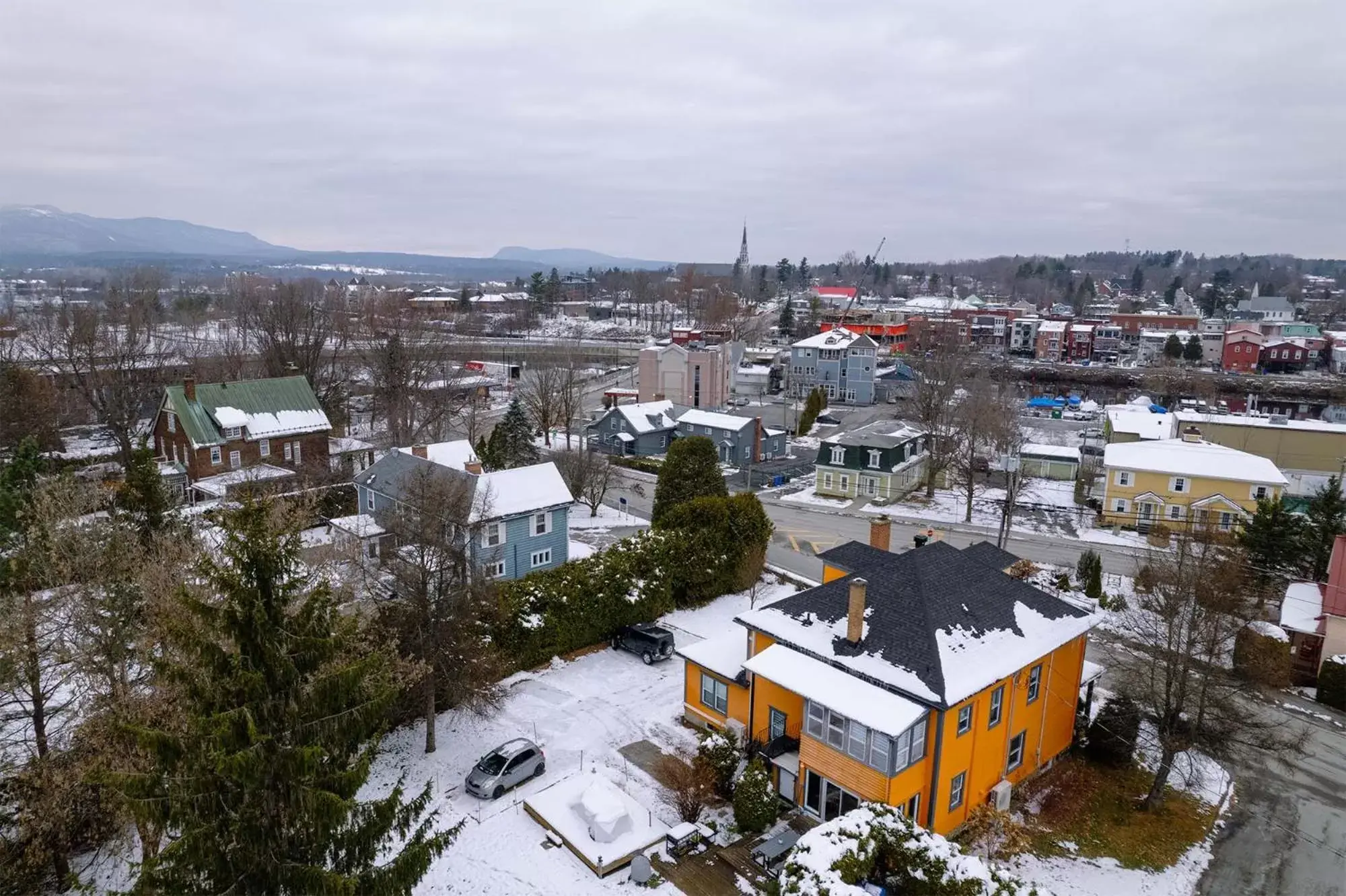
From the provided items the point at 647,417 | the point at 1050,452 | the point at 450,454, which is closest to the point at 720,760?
the point at 450,454

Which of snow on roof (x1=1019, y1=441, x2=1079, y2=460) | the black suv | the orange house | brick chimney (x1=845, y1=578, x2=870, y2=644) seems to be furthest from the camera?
snow on roof (x1=1019, y1=441, x2=1079, y2=460)

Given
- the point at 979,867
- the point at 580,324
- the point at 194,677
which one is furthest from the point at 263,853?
the point at 580,324

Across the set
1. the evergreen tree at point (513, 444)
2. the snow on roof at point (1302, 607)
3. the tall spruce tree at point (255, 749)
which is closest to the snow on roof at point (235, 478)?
the evergreen tree at point (513, 444)

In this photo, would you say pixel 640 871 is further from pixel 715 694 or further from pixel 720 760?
pixel 715 694

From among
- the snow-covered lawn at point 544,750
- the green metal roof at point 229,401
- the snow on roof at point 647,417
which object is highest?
the green metal roof at point 229,401

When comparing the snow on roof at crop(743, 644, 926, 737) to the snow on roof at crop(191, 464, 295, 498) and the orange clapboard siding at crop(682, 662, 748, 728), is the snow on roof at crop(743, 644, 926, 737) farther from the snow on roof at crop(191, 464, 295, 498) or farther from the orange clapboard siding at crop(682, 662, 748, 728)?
the snow on roof at crop(191, 464, 295, 498)

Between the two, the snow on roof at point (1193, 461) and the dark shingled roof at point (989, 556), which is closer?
the dark shingled roof at point (989, 556)

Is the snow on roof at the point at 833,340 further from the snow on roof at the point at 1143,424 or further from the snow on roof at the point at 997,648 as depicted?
the snow on roof at the point at 997,648

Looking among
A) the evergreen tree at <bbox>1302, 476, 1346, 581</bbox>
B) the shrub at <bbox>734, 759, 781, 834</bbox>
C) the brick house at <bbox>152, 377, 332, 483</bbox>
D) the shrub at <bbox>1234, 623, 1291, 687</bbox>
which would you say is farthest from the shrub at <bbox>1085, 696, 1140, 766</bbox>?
the brick house at <bbox>152, 377, 332, 483</bbox>
